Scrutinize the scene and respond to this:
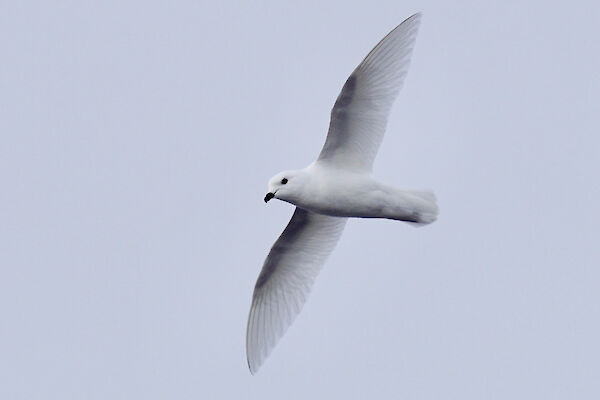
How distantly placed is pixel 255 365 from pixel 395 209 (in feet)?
8.19

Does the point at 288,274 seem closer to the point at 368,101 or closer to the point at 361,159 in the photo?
the point at 361,159

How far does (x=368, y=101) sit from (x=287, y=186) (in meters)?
1.24

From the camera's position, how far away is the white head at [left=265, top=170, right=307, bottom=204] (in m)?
14.3

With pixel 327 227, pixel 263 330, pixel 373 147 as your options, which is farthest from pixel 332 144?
pixel 263 330

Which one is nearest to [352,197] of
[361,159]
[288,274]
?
[361,159]

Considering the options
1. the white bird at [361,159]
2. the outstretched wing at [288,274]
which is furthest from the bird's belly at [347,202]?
the outstretched wing at [288,274]

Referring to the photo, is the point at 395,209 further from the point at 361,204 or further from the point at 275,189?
the point at 275,189

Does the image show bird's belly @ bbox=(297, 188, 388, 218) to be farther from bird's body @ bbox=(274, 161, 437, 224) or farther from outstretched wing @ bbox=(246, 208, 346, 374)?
outstretched wing @ bbox=(246, 208, 346, 374)

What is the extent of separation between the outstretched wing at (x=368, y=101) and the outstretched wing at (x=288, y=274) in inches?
47.6

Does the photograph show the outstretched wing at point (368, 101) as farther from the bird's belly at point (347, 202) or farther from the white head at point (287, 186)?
the white head at point (287, 186)

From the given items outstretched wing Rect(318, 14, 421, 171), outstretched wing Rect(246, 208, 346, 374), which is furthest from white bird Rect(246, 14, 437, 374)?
outstretched wing Rect(246, 208, 346, 374)

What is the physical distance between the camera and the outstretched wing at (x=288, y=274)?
15633mm

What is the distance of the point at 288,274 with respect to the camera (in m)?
15.8

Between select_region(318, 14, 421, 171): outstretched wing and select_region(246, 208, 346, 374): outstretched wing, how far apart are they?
1.21m
